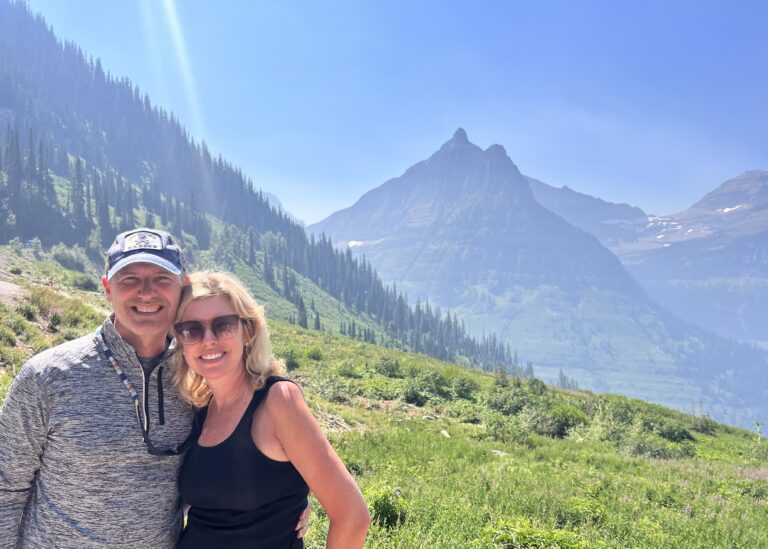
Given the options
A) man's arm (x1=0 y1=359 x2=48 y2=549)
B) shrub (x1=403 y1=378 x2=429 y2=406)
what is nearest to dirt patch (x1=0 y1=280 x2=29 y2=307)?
shrub (x1=403 y1=378 x2=429 y2=406)

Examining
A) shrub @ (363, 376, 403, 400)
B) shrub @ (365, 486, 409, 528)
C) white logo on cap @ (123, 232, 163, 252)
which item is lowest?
shrub @ (363, 376, 403, 400)

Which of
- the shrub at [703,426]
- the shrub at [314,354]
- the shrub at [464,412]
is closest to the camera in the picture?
the shrub at [464,412]

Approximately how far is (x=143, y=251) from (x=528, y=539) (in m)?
4.99

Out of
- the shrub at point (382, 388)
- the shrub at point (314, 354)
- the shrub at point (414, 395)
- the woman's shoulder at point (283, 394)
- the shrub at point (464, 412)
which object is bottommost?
the shrub at point (464, 412)

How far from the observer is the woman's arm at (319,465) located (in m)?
2.47

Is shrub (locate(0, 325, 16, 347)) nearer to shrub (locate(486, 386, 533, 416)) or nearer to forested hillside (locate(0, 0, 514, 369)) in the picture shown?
shrub (locate(486, 386, 533, 416))

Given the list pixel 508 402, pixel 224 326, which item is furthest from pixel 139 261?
pixel 508 402

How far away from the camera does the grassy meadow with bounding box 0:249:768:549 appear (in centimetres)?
573

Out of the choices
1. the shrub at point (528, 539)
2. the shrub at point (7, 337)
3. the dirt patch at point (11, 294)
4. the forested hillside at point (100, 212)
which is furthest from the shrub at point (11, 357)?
the forested hillside at point (100, 212)

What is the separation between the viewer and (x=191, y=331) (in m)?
2.84

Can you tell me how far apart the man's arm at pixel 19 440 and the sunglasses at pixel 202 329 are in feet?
2.49

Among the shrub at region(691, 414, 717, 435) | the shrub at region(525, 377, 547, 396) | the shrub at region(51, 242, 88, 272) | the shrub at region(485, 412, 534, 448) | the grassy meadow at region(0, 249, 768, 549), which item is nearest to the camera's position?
the grassy meadow at region(0, 249, 768, 549)

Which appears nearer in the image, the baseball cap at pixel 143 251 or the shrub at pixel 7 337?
the baseball cap at pixel 143 251

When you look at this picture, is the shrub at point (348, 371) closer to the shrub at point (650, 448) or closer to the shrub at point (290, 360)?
the shrub at point (290, 360)
